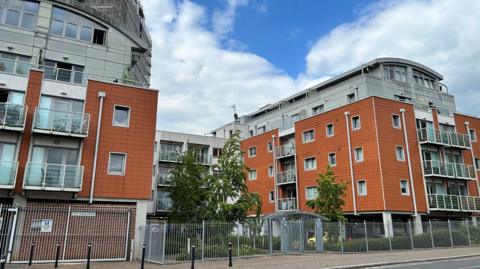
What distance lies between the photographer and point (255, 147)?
4441 centimetres

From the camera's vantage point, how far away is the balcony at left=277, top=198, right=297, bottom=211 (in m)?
37.1

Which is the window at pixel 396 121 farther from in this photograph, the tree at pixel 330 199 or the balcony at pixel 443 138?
the tree at pixel 330 199

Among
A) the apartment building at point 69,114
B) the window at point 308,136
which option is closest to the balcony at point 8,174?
the apartment building at point 69,114

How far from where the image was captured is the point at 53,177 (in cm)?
2012

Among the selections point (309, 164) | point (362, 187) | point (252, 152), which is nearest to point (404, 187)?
point (362, 187)

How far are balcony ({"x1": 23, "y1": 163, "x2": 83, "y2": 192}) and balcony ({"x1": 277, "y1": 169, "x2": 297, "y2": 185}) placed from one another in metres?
22.0

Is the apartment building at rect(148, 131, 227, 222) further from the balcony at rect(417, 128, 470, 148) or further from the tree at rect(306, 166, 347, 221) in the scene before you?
the balcony at rect(417, 128, 470, 148)

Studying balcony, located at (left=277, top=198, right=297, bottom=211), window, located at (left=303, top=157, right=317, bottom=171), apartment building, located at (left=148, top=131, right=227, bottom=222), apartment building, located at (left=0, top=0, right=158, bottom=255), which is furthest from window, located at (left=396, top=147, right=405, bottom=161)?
apartment building, located at (left=0, top=0, right=158, bottom=255)

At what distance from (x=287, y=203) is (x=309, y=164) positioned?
4.54 m

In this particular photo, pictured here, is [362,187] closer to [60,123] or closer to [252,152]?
[252,152]

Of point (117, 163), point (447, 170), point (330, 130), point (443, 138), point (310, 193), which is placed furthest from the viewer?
point (310, 193)

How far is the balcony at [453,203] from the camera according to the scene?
30953 mm

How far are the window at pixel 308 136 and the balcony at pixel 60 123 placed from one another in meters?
21.5

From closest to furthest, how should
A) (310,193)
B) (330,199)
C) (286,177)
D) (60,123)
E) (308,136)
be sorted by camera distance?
1. (60,123)
2. (330,199)
3. (310,193)
4. (308,136)
5. (286,177)
